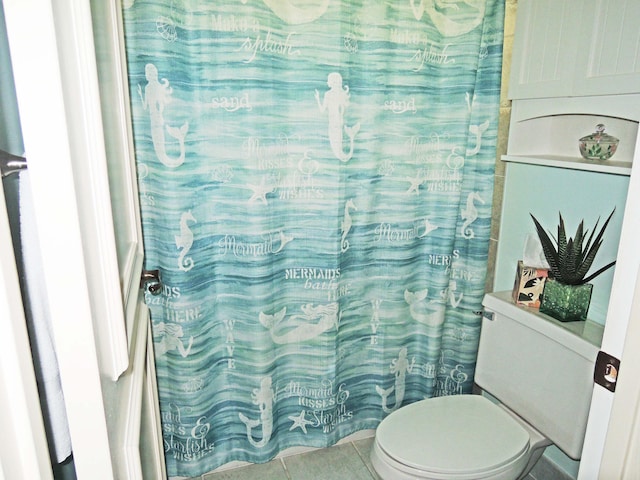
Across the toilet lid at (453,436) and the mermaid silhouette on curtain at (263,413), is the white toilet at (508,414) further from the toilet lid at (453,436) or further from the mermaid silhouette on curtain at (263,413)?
the mermaid silhouette on curtain at (263,413)

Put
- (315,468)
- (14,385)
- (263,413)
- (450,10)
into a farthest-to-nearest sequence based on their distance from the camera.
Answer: (315,468), (263,413), (450,10), (14,385)

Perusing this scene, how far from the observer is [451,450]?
1.45 metres

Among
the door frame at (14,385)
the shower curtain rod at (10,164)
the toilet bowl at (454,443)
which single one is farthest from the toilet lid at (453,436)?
Answer: the shower curtain rod at (10,164)

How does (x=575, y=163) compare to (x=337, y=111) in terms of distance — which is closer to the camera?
(x=575, y=163)

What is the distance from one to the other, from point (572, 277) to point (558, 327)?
0.18 metres

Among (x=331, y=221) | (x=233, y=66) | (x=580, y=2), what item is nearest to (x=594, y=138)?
(x=580, y=2)

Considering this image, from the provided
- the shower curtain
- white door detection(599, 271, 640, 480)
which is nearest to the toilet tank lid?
the shower curtain

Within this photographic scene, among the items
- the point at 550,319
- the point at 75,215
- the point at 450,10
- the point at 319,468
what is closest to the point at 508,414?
the point at 550,319

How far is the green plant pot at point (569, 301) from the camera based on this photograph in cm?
150

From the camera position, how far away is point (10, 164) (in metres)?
0.45

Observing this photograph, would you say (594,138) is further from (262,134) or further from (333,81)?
(262,134)

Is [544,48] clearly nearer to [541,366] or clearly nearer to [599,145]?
[599,145]

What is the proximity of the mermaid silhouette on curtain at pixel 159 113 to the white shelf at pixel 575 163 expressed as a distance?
123 centimetres

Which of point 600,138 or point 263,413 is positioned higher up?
point 600,138
